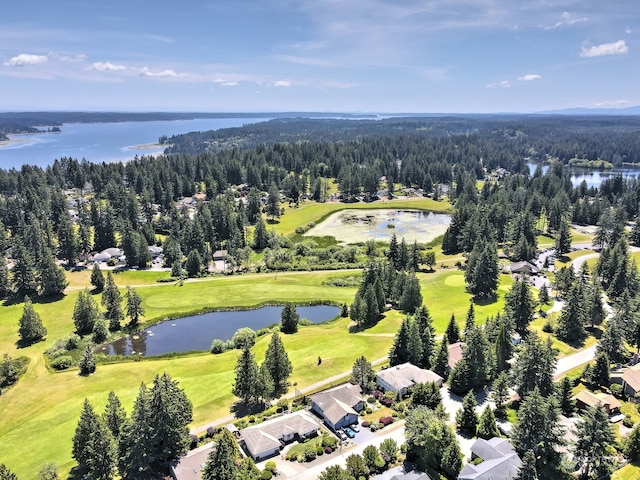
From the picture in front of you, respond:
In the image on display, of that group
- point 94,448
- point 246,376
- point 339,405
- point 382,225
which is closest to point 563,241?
point 382,225

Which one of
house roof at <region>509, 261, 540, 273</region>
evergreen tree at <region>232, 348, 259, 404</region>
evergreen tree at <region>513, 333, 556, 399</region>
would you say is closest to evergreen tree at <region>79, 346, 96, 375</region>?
evergreen tree at <region>232, 348, 259, 404</region>

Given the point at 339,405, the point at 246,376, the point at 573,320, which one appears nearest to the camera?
the point at 339,405

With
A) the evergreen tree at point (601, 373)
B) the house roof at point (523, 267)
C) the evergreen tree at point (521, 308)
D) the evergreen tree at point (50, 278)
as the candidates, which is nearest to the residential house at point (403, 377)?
the evergreen tree at point (601, 373)

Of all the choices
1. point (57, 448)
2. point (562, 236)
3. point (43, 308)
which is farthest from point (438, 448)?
point (562, 236)

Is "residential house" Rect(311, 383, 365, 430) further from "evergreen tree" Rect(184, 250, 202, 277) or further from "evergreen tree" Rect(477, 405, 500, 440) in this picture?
"evergreen tree" Rect(184, 250, 202, 277)

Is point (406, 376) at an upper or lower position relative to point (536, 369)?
lower

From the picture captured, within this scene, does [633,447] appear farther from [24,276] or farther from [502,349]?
[24,276]

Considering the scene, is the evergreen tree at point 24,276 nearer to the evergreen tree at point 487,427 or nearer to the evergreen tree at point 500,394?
the evergreen tree at point 487,427
